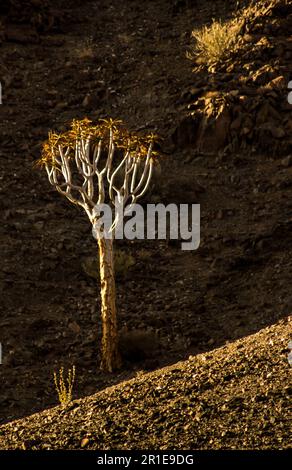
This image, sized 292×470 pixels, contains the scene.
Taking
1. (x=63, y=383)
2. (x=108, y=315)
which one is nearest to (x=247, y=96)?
(x=108, y=315)

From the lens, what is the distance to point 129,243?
19094mm

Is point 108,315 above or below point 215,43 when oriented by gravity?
below

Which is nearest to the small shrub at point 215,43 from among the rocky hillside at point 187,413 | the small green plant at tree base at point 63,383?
the small green plant at tree base at point 63,383

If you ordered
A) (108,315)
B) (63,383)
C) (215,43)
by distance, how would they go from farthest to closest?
(215,43) → (108,315) → (63,383)

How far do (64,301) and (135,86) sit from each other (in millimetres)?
8940

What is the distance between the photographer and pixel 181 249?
18.8m

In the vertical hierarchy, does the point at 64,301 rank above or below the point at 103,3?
below

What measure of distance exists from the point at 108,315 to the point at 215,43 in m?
11.4

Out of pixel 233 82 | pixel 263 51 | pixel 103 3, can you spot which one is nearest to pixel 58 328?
pixel 233 82

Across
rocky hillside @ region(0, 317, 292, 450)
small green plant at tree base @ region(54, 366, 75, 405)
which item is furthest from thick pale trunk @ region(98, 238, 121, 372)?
rocky hillside @ region(0, 317, 292, 450)

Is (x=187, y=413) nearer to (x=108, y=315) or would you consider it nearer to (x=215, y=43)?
(x=108, y=315)

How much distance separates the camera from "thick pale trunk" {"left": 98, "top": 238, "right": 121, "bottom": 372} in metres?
14.8

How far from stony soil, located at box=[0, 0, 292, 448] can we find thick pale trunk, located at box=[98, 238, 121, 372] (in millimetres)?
224

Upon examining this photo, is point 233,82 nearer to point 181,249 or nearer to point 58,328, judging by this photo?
point 181,249
